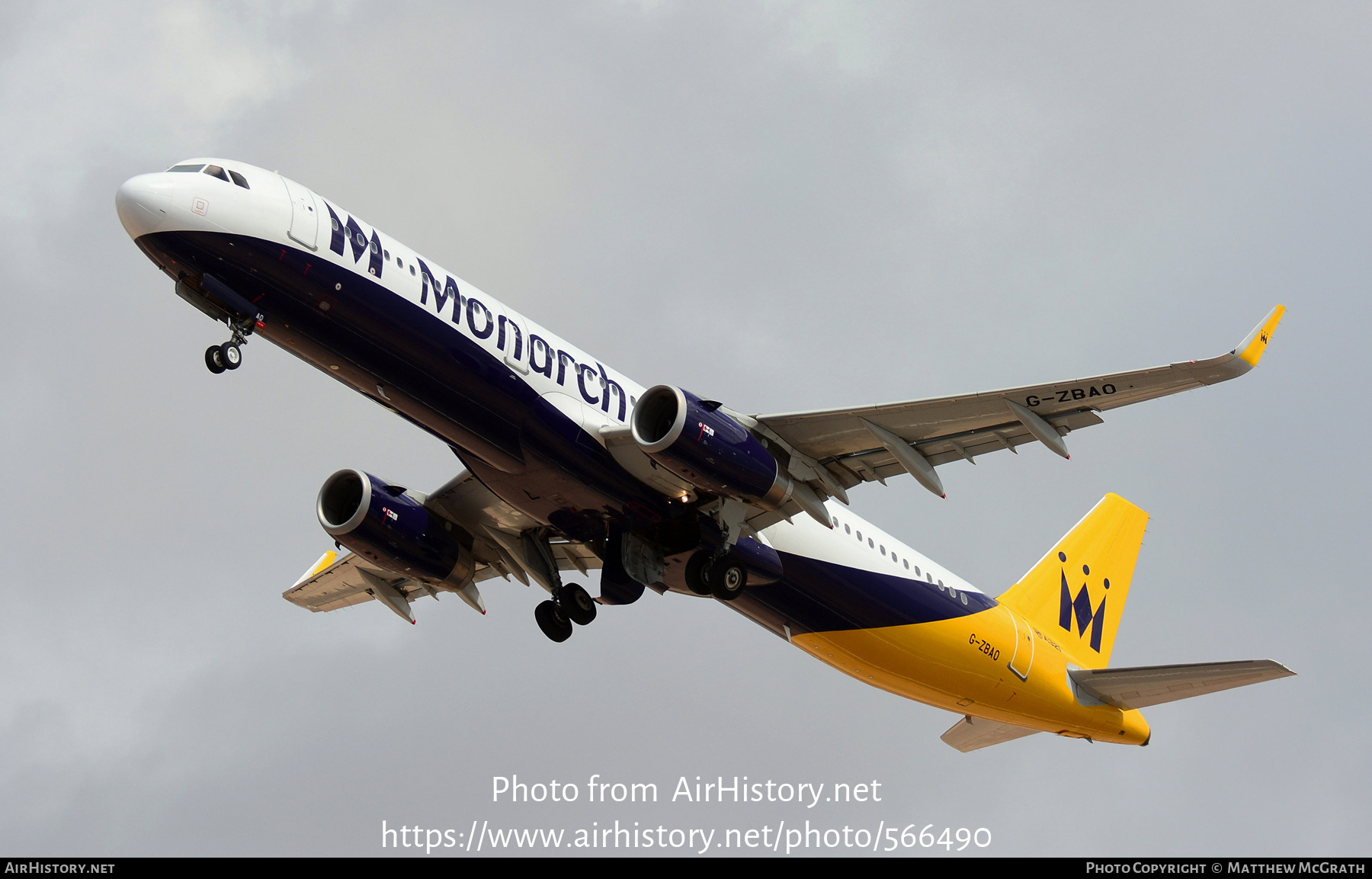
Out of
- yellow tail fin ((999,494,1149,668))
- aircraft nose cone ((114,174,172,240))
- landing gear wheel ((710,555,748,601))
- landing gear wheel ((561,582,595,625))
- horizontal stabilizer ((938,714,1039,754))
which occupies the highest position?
yellow tail fin ((999,494,1149,668))

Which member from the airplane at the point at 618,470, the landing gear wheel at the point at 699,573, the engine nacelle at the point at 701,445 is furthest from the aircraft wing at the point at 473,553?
the engine nacelle at the point at 701,445

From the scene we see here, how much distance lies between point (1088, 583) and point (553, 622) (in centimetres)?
1447

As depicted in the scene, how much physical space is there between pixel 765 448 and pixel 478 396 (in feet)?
16.8

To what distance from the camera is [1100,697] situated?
32.5 m

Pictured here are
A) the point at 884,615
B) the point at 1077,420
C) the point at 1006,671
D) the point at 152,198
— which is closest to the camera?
the point at 152,198

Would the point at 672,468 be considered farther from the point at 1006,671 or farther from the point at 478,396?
the point at 1006,671

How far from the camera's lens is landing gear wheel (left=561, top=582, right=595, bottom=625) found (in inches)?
1160

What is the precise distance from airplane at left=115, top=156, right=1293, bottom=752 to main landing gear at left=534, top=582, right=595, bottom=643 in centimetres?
5


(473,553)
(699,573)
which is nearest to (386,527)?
(473,553)

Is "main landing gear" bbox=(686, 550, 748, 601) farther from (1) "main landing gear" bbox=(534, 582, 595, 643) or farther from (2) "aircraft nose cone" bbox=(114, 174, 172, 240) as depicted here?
(2) "aircraft nose cone" bbox=(114, 174, 172, 240)

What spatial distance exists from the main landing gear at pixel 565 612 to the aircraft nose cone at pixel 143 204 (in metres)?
11.7

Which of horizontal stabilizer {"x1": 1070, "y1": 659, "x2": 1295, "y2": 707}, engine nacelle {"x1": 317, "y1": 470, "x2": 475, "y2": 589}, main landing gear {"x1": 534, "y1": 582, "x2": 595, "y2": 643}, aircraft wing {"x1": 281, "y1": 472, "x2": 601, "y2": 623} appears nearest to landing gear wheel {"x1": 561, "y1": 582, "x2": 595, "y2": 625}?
main landing gear {"x1": 534, "y1": 582, "x2": 595, "y2": 643}

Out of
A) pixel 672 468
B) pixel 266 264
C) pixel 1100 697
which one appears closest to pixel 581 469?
pixel 672 468

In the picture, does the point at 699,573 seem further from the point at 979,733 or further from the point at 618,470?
the point at 979,733
